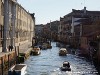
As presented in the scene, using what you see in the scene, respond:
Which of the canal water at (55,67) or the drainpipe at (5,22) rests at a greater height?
the drainpipe at (5,22)

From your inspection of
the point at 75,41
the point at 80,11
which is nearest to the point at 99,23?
the point at 75,41

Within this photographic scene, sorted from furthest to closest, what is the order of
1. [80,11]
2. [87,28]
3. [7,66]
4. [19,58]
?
[80,11], [87,28], [19,58], [7,66]

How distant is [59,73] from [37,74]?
3352mm

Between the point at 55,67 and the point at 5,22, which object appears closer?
the point at 55,67

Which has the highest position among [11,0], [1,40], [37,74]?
[11,0]

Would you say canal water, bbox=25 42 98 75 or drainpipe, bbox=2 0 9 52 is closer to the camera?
canal water, bbox=25 42 98 75

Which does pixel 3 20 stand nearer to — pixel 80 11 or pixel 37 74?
pixel 37 74

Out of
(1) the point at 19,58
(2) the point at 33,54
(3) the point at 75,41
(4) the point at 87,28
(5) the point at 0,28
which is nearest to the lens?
(5) the point at 0,28

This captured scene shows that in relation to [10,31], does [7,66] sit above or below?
below

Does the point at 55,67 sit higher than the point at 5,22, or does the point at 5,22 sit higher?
the point at 5,22

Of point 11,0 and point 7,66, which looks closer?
point 7,66

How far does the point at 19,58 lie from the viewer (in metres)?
61.9

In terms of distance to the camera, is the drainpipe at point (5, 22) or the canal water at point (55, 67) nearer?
the canal water at point (55, 67)

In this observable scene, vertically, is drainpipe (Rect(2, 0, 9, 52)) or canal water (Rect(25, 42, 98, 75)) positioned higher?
drainpipe (Rect(2, 0, 9, 52))
